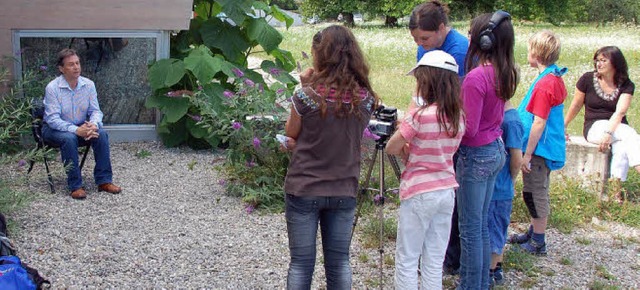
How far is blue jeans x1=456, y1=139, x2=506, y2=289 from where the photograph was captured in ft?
12.8

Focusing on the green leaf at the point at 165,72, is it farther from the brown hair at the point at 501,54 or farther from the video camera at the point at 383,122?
the brown hair at the point at 501,54

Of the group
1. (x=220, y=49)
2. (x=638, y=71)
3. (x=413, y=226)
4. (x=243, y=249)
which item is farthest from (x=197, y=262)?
(x=638, y=71)

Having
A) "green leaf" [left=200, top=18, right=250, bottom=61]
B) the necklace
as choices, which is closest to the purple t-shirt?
the necklace

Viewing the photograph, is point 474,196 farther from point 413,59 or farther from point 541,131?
point 413,59

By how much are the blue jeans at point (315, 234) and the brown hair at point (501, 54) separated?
3.41ft

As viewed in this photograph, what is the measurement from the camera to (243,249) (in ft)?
16.5

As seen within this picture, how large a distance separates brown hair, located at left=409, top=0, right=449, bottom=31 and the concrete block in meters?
2.90

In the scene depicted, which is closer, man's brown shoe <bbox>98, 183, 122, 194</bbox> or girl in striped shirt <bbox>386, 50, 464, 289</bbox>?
girl in striped shirt <bbox>386, 50, 464, 289</bbox>

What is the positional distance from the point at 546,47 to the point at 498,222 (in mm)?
1175

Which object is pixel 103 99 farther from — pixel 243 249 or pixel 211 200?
pixel 243 249

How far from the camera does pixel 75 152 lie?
6035mm

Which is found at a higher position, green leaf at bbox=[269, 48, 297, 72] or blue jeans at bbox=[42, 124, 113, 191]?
green leaf at bbox=[269, 48, 297, 72]

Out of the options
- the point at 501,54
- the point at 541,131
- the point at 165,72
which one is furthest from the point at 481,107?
the point at 165,72

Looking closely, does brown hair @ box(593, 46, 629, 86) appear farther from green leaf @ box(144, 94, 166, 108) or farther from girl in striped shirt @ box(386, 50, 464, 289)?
green leaf @ box(144, 94, 166, 108)
